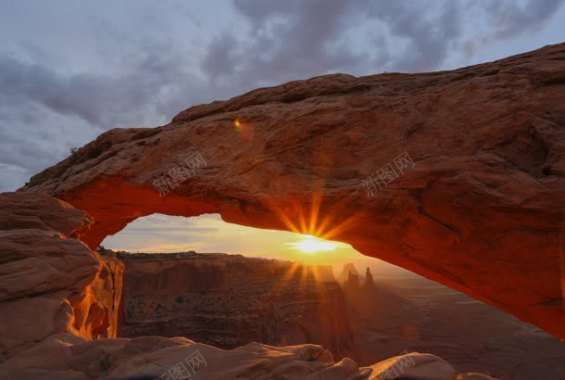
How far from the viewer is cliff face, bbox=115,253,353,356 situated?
33.2 meters

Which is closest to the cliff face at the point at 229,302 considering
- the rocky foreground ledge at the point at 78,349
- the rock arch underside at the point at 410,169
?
the rocky foreground ledge at the point at 78,349

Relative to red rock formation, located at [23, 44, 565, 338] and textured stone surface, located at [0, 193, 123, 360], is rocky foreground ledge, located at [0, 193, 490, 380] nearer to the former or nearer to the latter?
textured stone surface, located at [0, 193, 123, 360]

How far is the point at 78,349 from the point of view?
6160mm

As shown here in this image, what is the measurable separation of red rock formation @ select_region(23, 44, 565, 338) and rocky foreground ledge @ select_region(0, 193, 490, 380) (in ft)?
10.4

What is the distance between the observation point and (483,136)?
300 inches

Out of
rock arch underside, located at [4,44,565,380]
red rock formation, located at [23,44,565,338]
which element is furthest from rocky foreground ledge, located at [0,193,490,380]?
red rock formation, located at [23,44,565,338]

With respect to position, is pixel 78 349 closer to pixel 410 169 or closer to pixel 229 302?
pixel 410 169

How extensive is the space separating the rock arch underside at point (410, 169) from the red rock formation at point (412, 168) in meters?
0.03

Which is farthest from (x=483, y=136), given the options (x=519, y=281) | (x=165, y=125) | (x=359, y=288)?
(x=359, y=288)

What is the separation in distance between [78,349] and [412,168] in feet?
24.5

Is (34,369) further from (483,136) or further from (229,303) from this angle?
(229,303)

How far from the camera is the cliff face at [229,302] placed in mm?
33188

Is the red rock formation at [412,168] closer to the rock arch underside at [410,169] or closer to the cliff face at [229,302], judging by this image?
the rock arch underside at [410,169]

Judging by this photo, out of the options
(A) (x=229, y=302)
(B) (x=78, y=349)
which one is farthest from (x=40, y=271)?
(A) (x=229, y=302)
